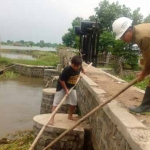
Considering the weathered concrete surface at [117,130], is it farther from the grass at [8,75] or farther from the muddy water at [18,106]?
the grass at [8,75]

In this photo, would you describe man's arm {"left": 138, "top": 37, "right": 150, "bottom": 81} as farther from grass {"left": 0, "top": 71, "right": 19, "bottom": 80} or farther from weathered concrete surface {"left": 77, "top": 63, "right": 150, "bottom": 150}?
grass {"left": 0, "top": 71, "right": 19, "bottom": 80}

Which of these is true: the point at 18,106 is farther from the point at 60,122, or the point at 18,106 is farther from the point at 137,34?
the point at 137,34

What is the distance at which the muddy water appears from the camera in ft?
28.9

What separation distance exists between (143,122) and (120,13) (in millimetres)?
24939

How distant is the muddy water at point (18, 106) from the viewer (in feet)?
28.9

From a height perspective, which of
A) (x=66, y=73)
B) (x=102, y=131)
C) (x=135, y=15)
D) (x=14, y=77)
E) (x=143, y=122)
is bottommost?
(x=14, y=77)

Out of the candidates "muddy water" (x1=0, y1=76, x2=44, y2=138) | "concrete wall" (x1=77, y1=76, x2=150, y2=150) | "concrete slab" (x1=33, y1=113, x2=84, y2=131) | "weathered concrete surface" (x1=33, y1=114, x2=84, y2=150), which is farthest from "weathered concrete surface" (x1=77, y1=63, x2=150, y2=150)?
"muddy water" (x1=0, y1=76, x2=44, y2=138)

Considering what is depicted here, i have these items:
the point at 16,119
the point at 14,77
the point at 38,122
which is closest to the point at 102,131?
the point at 38,122

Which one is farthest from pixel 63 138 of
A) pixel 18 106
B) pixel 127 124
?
pixel 18 106

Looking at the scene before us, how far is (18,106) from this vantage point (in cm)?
1157

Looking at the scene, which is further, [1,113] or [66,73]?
[1,113]

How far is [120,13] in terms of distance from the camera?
27266mm

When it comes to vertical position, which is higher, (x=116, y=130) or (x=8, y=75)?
(x=116, y=130)

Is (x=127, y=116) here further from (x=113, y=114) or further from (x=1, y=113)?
(x=1, y=113)
